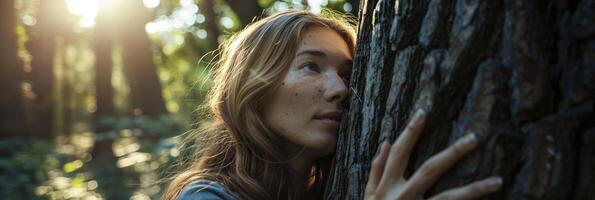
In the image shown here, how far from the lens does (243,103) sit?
2.33 m

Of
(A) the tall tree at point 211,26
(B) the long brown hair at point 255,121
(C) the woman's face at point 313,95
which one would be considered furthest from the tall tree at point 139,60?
(C) the woman's face at point 313,95

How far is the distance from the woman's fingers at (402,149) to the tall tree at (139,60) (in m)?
6.19

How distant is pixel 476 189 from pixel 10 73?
671 cm

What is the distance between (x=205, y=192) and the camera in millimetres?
2049

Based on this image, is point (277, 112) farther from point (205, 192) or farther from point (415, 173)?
point (415, 173)

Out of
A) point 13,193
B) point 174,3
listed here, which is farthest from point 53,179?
point 174,3

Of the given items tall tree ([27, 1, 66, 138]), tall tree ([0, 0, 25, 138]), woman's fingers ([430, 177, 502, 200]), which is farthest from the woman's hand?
tall tree ([27, 1, 66, 138])

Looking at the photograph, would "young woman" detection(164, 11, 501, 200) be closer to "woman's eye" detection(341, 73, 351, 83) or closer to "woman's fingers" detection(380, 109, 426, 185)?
"woman's eye" detection(341, 73, 351, 83)

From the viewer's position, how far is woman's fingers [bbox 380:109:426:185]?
1.57 metres

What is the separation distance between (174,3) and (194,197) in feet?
41.9

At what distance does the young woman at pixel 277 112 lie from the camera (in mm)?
2158

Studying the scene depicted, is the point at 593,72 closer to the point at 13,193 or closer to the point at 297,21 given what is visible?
the point at 297,21

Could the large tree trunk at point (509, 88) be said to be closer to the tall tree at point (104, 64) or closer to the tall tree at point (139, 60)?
the tall tree at point (139, 60)

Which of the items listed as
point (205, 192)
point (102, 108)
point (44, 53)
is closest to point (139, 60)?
point (102, 108)
